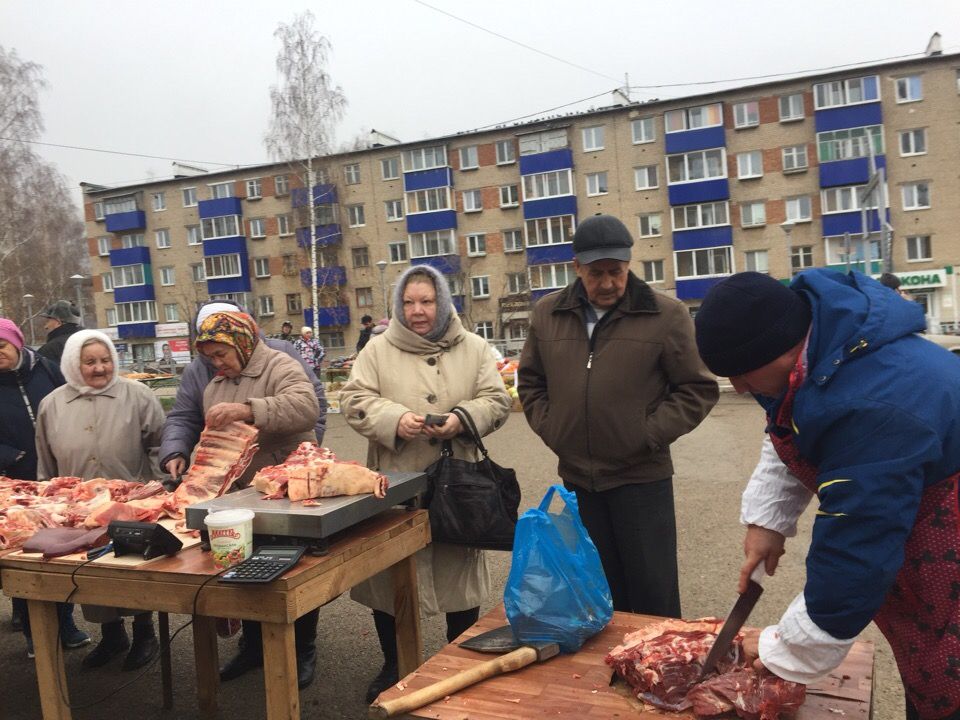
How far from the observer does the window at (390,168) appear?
38438 mm

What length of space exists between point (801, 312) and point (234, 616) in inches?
72.2

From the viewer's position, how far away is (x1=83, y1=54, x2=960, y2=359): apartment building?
3067 cm

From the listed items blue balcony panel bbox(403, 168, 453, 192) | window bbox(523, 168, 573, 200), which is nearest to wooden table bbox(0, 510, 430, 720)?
window bbox(523, 168, 573, 200)

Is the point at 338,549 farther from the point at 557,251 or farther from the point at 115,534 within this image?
the point at 557,251

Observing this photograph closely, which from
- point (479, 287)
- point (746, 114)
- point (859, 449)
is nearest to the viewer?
point (859, 449)

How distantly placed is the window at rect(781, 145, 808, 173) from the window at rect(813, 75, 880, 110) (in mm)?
1790

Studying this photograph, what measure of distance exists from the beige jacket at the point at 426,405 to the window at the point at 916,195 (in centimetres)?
3353

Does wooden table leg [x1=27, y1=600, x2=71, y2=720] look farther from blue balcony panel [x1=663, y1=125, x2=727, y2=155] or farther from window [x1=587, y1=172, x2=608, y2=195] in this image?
window [x1=587, y1=172, x2=608, y2=195]

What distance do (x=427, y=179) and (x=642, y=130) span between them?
36.1 ft

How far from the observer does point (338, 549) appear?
246 centimetres

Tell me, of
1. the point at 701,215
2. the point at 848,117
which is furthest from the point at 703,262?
the point at 848,117

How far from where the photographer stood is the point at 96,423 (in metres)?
3.88

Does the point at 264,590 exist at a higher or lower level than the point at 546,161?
lower

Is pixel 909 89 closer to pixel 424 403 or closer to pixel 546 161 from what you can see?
pixel 546 161
